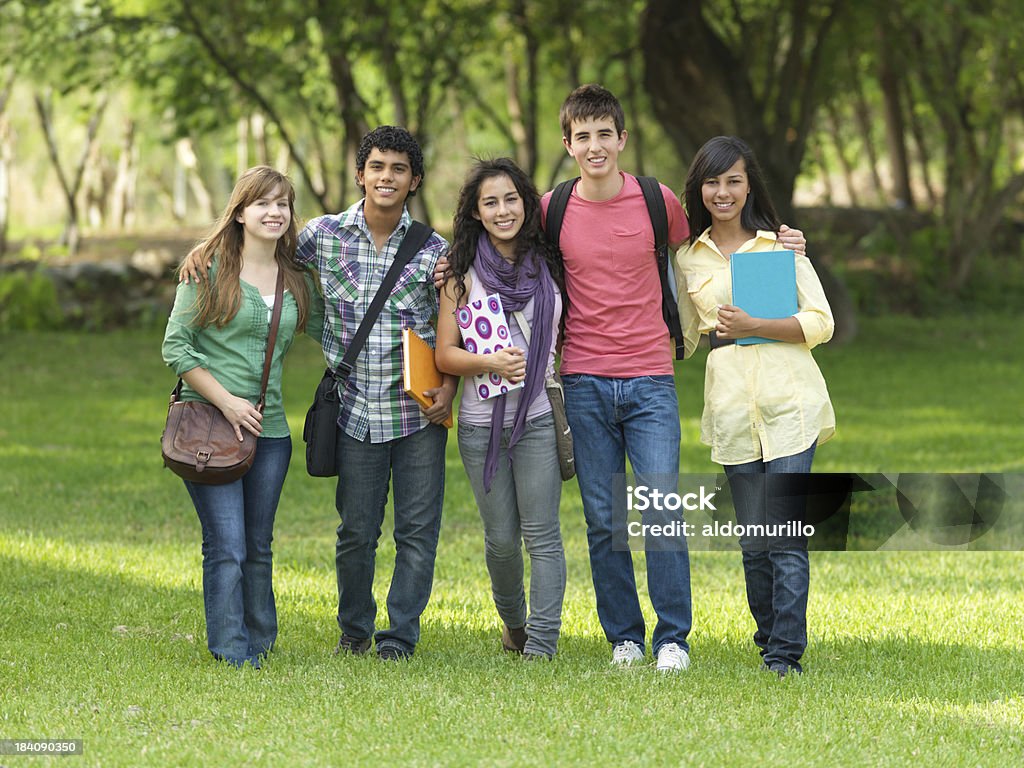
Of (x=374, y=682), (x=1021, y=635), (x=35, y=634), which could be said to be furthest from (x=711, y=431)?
(x=35, y=634)

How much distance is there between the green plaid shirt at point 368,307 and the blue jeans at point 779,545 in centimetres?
133

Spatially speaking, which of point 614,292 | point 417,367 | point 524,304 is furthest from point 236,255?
point 614,292

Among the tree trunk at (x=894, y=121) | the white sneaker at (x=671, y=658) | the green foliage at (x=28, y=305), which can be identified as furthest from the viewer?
the tree trunk at (x=894, y=121)

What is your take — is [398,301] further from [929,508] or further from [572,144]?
[929,508]

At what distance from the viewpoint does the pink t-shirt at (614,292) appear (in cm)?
539

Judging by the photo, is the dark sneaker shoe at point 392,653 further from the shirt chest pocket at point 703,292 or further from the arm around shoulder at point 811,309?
the arm around shoulder at point 811,309

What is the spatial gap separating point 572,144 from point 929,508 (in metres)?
3.13

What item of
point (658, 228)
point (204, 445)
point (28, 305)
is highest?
point (658, 228)

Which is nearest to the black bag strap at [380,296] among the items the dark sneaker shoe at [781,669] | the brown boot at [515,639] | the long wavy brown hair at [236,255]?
the long wavy brown hair at [236,255]

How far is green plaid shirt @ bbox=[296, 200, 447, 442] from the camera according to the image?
5535 mm

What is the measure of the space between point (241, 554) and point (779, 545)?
83.8 inches

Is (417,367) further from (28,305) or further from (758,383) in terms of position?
(28,305)

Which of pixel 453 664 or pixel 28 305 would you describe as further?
pixel 28 305

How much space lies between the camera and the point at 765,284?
17.5ft
